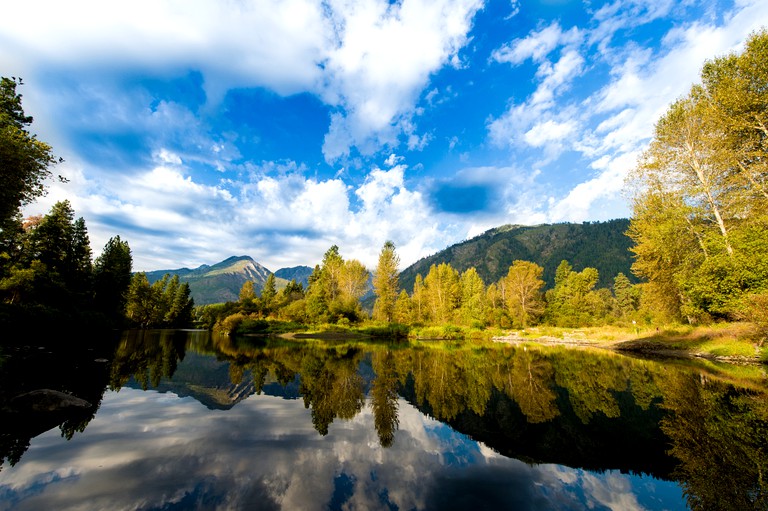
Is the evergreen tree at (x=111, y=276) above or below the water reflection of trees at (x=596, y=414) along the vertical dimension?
above

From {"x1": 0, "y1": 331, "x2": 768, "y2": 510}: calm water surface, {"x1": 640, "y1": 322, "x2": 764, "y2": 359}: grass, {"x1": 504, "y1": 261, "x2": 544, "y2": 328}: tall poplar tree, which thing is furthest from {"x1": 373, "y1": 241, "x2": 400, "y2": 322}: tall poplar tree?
{"x1": 0, "y1": 331, "x2": 768, "y2": 510}: calm water surface

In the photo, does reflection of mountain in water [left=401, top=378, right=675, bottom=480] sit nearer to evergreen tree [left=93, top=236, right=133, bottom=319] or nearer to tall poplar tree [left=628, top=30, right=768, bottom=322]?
tall poplar tree [left=628, top=30, right=768, bottom=322]

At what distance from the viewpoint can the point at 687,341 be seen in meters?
27.1

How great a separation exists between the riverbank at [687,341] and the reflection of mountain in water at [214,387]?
2933 centimetres

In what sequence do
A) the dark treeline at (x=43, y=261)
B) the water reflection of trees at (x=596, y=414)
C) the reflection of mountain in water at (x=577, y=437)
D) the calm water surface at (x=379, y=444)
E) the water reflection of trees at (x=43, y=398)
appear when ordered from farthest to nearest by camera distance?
the dark treeline at (x=43, y=261)
the water reflection of trees at (x=43, y=398)
the reflection of mountain in water at (x=577, y=437)
the water reflection of trees at (x=596, y=414)
the calm water surface at (x=379, y=444)

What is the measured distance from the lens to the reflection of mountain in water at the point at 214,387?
11.9 m

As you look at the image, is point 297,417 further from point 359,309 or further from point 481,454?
point 359,309

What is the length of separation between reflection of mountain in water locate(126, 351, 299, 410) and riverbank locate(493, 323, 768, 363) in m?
29.3

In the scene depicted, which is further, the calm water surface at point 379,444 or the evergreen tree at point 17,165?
the evergreen tree at point 17,165

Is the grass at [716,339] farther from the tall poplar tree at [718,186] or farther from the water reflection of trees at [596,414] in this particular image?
the water reflection of trees at [596,414]

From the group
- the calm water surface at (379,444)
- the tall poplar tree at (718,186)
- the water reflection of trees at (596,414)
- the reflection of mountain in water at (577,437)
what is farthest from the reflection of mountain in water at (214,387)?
the tall poplar tree at (718,186)

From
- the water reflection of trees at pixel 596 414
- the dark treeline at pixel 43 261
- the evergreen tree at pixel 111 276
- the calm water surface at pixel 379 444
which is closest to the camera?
the calm water surface at pixel 379 444

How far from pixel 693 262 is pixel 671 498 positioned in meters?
30.2

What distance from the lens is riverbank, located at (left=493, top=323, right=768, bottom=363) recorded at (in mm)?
20719
